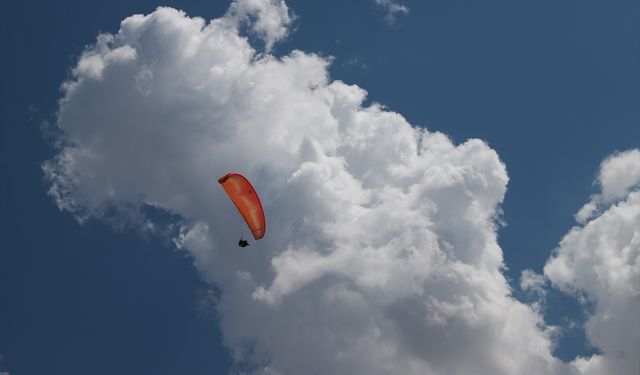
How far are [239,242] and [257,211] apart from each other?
9.94m

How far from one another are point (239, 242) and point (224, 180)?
8.40 meters

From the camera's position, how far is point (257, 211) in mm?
84375

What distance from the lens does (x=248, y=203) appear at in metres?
84.4

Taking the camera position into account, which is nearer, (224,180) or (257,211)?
(224,180)

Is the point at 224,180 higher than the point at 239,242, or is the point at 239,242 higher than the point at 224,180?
the point at 224,180

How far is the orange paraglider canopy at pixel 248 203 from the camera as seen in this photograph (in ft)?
274

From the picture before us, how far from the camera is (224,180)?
3066 inches

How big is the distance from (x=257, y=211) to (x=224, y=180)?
8492 millimetres

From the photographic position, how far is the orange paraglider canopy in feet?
274

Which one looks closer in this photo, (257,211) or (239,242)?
(239,242)

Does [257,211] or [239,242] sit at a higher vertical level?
[257,211]
